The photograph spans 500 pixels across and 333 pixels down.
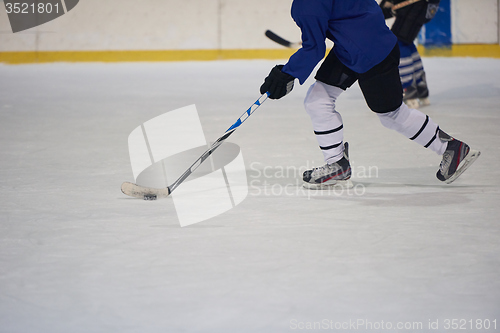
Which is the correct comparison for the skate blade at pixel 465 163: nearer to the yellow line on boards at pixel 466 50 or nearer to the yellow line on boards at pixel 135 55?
the yellow line on boards at pixel 135 55

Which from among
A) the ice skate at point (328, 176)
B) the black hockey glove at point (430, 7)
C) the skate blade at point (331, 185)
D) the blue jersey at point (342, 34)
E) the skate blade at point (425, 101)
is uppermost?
the blue jersey at point (342, 34)

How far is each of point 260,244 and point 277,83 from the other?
25.4 inches

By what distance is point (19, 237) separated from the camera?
69.1 inches

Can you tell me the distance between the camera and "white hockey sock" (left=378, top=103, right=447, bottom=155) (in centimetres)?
222

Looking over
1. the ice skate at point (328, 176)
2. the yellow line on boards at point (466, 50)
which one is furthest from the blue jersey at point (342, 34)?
the yellow line on boards at point (466, 50)

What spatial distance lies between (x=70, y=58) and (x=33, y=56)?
1.30ft

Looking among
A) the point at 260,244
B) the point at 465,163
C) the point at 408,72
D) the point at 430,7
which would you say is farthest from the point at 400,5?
the point at 260,244

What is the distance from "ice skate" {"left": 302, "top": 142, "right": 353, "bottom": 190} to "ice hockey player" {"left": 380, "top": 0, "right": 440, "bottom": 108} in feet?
6.15

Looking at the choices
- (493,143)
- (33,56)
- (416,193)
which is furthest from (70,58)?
(416,193)

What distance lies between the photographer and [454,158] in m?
2.26

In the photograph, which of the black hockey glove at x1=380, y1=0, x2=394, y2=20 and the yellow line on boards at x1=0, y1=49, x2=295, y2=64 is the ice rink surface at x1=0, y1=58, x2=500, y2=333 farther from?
the yellow line on boards at x1=0, y1=49, x2=295, y2=64

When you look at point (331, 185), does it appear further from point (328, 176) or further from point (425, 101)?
point (425, 101)

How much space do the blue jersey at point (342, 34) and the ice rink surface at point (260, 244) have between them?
434 mm

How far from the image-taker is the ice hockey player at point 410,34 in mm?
4074
